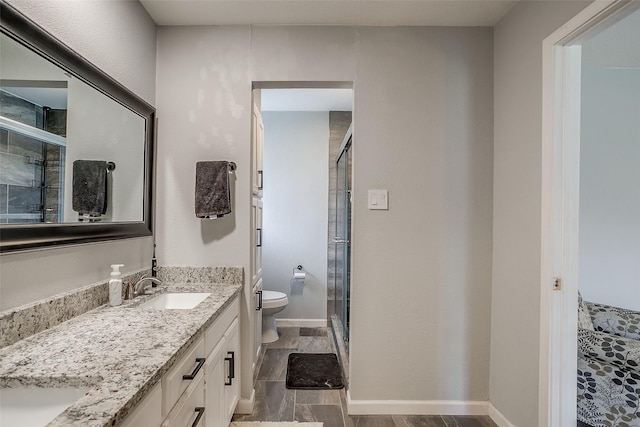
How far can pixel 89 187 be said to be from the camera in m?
1.39

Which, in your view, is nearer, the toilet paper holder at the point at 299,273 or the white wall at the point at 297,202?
the toilet paper holder at the point at 299,273

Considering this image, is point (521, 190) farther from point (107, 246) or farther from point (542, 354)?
point (107, 246)

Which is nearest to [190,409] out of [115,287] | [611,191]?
[115,287]

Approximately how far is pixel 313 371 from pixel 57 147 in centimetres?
220

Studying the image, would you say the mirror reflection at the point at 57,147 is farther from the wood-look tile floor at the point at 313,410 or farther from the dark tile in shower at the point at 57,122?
the wood-look tile floor at the point at 313,410

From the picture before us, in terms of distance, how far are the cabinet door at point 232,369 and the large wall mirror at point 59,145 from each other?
773 millimetres

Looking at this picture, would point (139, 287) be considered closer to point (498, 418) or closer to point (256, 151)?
point (256, 151)

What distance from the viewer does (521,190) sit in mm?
1727

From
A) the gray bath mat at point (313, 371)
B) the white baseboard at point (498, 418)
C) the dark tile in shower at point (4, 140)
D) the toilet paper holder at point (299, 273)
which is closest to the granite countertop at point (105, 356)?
the dark tile in shower at point (4, 140)

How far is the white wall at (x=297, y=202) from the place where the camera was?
12.1 feet

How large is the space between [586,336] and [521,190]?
116 cm

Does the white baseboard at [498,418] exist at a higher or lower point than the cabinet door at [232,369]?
lower

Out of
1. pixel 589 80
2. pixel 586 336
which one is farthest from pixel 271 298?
pixel 589 80

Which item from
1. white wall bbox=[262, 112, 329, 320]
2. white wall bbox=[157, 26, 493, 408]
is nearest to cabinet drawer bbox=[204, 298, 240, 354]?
white wall bbox=[157, 26, 493, 408]
